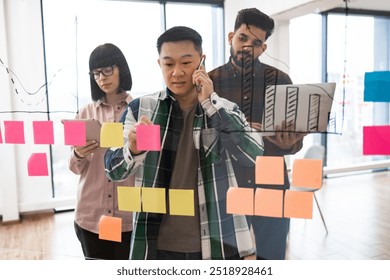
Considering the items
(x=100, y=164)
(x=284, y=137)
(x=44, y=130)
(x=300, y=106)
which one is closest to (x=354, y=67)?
(x=300, y=106)

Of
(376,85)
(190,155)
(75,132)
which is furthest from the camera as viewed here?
(75,132)

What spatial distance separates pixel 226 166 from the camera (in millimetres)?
1190

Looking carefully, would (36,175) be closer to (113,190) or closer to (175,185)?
(113,190)

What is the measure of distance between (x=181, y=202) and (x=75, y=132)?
496mm

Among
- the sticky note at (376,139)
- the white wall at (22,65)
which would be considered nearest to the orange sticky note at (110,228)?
the white wall at (22,65)

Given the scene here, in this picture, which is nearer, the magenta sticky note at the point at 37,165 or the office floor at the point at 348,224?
the office floor at the point at 348,224

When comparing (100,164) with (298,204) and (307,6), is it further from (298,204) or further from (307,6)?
(307,6)

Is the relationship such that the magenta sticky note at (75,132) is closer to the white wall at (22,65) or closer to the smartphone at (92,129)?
the smartphone at (92,129)

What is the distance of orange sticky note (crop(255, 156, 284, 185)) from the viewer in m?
1.15

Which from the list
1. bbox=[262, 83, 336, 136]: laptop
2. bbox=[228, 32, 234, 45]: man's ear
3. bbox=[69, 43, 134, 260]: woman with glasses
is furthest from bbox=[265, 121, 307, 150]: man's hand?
bbox=[69, 43, 134, 260]: woman with glasses

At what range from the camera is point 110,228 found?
131cm

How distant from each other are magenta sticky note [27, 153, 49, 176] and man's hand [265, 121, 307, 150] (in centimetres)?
90

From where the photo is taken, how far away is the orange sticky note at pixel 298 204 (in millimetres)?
1138

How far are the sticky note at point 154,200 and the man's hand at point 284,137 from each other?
0.45 m
